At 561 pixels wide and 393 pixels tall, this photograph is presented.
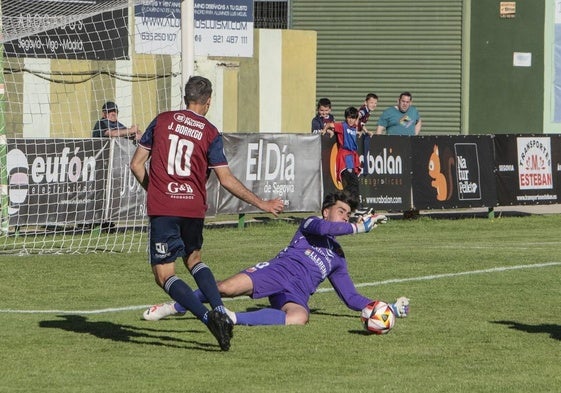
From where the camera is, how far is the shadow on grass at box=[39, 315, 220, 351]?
10.3 m

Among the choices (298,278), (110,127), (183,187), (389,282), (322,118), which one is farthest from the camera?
(322,118)

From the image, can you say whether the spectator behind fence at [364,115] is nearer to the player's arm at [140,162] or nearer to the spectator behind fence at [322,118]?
the spectator behind fence at [322,118]

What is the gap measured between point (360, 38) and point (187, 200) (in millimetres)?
25051

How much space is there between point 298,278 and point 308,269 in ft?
0.38

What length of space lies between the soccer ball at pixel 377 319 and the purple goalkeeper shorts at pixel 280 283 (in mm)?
686

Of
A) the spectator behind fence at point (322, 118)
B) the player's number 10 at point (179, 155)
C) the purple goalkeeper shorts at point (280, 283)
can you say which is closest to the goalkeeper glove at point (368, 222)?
the purple goalkeeper shorts at point (280, 283)

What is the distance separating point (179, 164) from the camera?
33.2 feet

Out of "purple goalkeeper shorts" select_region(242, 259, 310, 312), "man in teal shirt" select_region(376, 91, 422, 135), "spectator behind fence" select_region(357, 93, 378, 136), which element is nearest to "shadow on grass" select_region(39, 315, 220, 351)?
"purple goalkeeper shorts" select_region(242, 259, 310, 312)

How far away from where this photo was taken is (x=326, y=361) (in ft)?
30.9

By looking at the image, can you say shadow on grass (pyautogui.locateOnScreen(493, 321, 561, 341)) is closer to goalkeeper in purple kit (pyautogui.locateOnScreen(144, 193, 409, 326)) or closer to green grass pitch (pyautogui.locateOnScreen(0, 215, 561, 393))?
green grass pitch (pyautogui.locateOnScreen(0, 215, 561, 393))

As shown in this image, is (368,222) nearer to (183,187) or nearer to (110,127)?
(183,187)

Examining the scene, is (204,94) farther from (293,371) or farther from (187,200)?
(293,371)

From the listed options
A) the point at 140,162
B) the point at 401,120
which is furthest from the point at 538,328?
the point at 401,120

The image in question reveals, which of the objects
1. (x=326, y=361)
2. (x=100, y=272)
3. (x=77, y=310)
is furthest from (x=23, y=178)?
(x=326, y=361)
